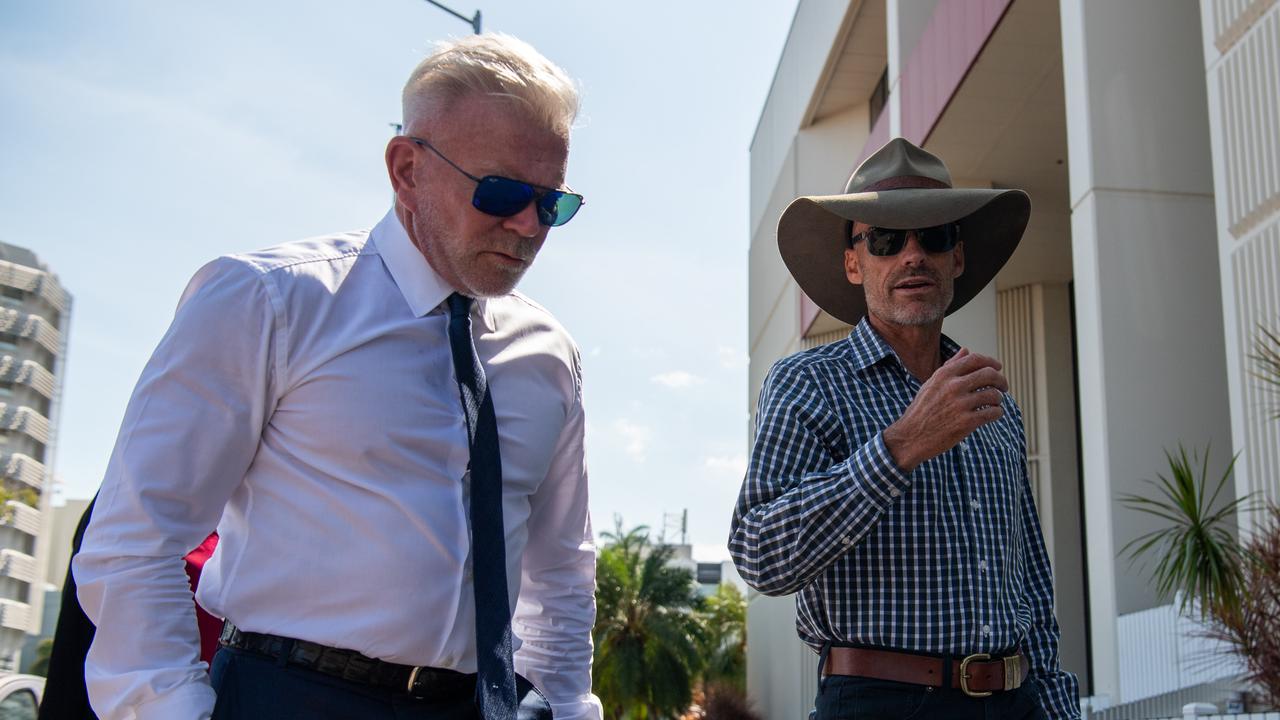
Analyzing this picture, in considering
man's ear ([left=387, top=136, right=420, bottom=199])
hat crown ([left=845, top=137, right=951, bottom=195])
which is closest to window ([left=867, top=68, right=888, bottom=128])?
hat crown ([left=845, top=137, right=951, bottom=195])

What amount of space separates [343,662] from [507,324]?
0.80 m

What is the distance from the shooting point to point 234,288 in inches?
84.6

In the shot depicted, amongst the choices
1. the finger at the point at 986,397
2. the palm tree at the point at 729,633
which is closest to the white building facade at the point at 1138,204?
the finger at the point at 986,397

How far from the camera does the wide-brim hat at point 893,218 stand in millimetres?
3322

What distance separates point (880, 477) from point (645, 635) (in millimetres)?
38586

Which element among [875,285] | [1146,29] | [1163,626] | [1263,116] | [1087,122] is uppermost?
[1146,29]

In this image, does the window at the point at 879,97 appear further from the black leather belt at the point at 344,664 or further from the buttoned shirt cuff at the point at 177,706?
the buttoned shirt cuff at the point at 177,706

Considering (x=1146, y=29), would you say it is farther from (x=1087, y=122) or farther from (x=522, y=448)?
(x=522, y=448)

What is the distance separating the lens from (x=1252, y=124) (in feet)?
29.6

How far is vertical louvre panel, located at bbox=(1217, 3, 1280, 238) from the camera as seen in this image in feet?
28.7

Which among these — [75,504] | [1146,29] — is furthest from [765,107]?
[75,504]

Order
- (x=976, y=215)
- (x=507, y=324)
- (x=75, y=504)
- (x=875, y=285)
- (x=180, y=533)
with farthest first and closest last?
(x=75, y=504) < (x=976, y=215) < (x=875, y=285) < (x=507, y=324) < (x=180, y=533)

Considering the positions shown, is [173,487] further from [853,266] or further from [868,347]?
[853,266]

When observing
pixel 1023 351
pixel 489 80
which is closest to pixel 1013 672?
pixel 489 80
